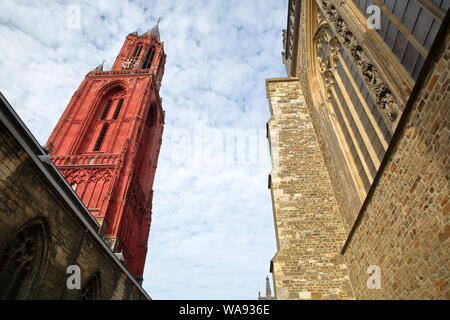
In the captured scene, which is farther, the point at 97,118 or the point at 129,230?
the point at 97,118

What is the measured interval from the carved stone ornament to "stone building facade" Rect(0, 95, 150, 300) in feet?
23.0

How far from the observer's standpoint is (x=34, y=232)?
6.35m

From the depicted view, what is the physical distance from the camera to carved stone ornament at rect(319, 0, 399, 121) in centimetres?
473

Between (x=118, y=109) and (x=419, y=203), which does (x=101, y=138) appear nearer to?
(x=118, y=109)

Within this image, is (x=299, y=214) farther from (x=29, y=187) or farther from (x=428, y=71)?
(x=29, y=187)

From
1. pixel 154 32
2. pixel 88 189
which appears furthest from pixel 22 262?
pixel 154 32

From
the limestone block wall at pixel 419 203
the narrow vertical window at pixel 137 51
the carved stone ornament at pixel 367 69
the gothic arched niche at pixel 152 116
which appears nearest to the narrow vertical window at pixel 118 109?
the gothic arched niche at pixel 152 116

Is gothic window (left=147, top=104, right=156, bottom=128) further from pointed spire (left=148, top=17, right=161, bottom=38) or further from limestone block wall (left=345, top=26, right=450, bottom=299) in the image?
limestone block wall (left=345, top=26, right=450, bottom=299)

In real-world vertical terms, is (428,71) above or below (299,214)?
below

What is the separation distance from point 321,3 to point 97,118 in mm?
22373

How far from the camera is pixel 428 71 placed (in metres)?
3.54

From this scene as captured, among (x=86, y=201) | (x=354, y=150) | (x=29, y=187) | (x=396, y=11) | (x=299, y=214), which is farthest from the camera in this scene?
(x=86, y=201)

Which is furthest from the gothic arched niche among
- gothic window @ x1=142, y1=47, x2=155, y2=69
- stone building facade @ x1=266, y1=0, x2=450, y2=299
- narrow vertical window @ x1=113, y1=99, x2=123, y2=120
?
stone building facade @ x1=266, y1=0, x2=450, y2=299
